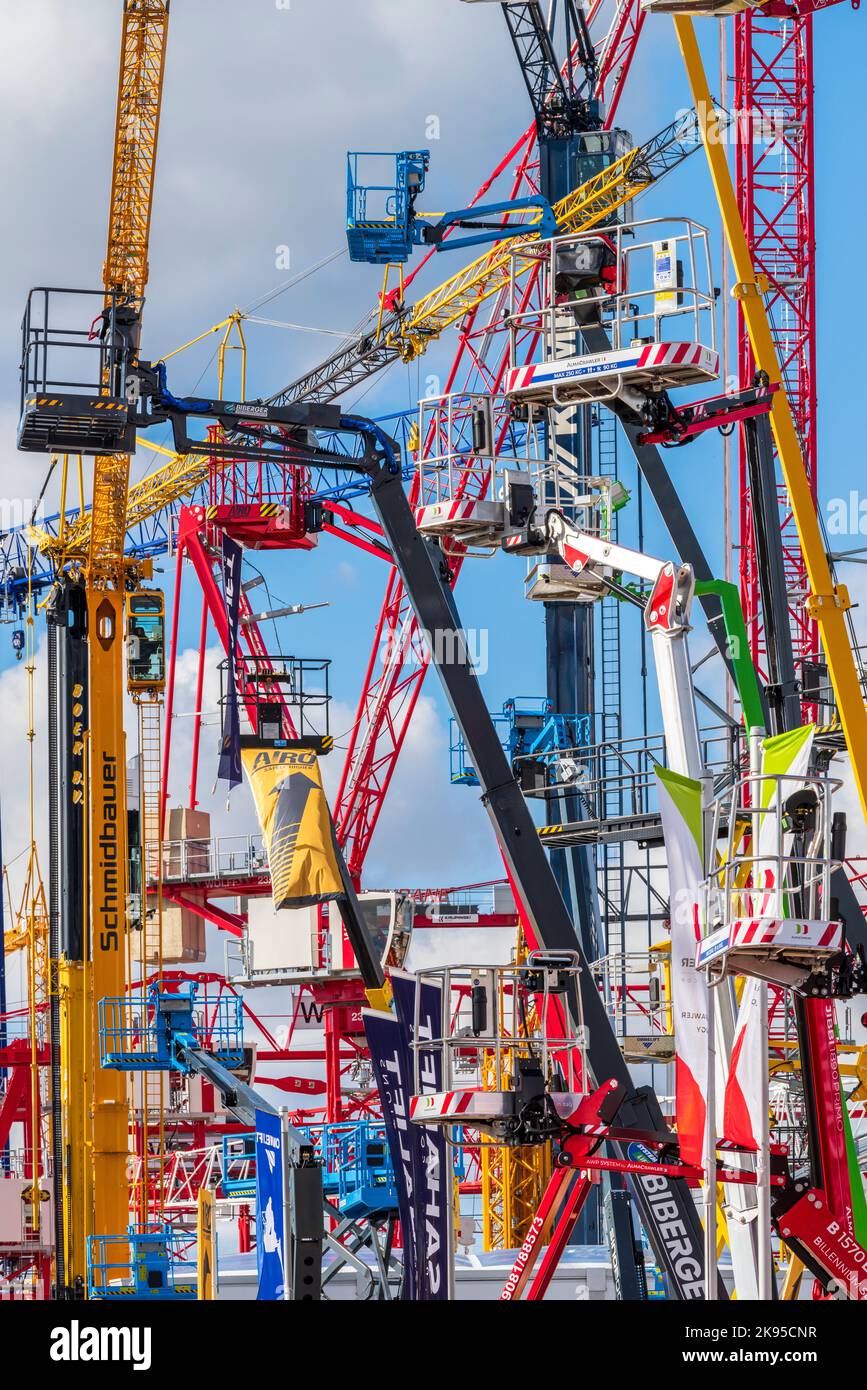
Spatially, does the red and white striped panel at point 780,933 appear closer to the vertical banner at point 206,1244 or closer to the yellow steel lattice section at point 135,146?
the vertical banner at point 206,1244

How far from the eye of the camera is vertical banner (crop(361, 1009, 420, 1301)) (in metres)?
25.6

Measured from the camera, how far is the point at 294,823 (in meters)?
34.4

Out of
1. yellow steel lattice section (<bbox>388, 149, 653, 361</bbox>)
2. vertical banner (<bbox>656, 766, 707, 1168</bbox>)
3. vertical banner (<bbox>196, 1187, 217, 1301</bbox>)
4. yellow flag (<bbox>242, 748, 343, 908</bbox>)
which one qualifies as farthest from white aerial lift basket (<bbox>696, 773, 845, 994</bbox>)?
yellow steel lattice section (<bbox>388, 149, 653, 361</bbox>)

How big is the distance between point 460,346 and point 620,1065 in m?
43.0

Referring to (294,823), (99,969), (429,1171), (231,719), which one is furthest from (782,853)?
(99,969)

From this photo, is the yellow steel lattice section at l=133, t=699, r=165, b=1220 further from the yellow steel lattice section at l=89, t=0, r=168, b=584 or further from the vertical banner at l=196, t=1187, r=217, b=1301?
the vertical banner at l=196, t=1187, r=217, b=1301

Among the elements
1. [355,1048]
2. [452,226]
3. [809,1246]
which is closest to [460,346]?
[452,226]

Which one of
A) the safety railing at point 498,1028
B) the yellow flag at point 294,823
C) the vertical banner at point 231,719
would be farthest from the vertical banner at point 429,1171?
the vertical banner at point 231,719

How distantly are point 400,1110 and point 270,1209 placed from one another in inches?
152

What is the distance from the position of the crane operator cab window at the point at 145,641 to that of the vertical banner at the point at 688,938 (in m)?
38.0

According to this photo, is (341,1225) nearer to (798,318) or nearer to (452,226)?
(452,226)

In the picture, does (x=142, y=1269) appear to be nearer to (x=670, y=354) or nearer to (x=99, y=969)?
(x=99, y=969)

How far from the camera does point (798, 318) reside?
A: 205ft

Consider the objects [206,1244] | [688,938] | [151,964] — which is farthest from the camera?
[151,964]
